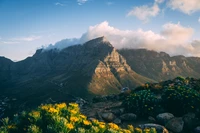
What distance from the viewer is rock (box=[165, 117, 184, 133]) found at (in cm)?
2440

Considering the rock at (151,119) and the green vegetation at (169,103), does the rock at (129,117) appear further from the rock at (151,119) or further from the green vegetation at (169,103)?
the rock at (151,119)

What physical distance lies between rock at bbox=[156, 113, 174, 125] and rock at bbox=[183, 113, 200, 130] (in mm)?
1564

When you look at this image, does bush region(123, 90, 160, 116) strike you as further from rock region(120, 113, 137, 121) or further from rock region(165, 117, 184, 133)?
rock region(165, 117, 184, 133)

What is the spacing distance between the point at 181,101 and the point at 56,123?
20170mm

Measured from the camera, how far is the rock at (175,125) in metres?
24.4

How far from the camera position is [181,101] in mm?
27859

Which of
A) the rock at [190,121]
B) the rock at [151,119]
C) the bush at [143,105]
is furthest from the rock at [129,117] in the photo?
the rock at [190,121]

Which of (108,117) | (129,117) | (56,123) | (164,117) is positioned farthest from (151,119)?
(56,123)

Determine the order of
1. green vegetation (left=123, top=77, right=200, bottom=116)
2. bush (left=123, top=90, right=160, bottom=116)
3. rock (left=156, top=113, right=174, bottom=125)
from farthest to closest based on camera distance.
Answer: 1. bush (left=123, top=90, right=160, bottom=116)
2. green vegetation (left=123, top=77, right=200, bottom=116)
3. rock (left=156, top=113, right=174, bottom=125)

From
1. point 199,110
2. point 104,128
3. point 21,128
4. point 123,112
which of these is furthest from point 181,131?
point 21,128

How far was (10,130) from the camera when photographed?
12820mm

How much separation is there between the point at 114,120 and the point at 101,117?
4.96 feet

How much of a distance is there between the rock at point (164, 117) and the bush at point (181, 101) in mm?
1738

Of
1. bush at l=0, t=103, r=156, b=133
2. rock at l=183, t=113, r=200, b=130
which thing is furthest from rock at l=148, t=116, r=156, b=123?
bush at l=0, t=103, r=156, b=133
